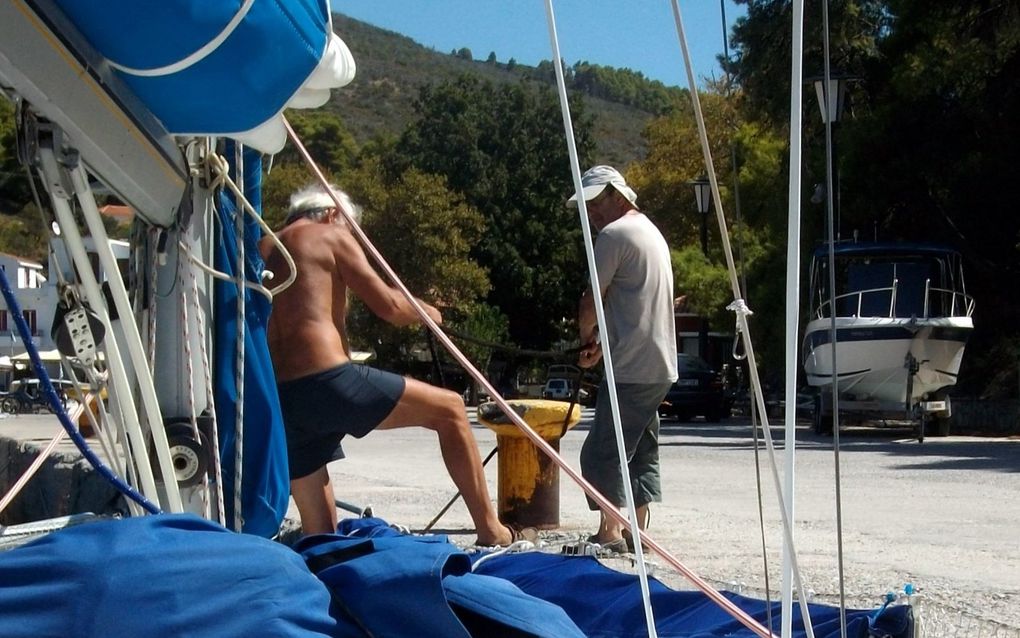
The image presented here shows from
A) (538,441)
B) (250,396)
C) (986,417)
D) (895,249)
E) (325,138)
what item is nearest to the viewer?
(250,396)

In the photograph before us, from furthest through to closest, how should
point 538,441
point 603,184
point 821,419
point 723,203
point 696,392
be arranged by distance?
point 723,203
point 696,392
point 821,419
point 603,184
point 538,441

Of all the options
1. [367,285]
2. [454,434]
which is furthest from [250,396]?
[454,434]

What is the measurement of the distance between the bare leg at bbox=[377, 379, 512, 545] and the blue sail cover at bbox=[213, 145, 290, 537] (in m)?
1.47

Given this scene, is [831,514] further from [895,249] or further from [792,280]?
[895,249]

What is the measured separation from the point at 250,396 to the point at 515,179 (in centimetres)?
5034

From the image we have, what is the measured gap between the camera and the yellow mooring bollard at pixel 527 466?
737cm

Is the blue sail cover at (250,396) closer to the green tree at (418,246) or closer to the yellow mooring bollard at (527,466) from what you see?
the yellow mooring bollard at (527,466)

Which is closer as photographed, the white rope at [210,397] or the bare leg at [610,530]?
the white rope at [210,397]

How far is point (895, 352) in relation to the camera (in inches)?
727

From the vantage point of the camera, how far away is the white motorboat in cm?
1839

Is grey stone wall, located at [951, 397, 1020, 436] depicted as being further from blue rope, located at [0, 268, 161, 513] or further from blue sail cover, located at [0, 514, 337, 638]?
blue sail cover, located at [0, 514, 337, 638]

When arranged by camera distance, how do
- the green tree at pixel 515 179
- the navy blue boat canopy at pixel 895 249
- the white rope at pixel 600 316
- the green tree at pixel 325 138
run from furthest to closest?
the green tree at pixel 325 138, the green tree at pixel 515 179, the navy blue boat canopy at pixel 895 249, the white rope at pixel 600 316

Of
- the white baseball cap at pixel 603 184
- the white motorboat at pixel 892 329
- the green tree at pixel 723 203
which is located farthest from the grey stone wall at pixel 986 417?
the white baseball cap at pixel 603 184

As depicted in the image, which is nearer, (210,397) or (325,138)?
(210,397)
